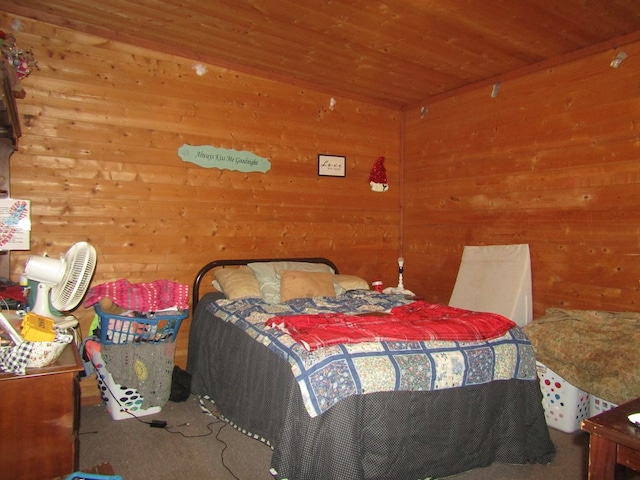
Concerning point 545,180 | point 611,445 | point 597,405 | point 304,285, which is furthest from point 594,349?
point 304,285

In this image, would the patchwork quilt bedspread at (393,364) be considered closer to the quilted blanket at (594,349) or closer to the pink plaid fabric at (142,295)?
the quilted blanket at (594,349)

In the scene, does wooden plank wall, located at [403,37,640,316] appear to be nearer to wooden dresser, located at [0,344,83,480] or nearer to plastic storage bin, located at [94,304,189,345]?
plastic storage bin, located at [94,304,189,345]

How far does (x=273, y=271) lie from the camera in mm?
3586

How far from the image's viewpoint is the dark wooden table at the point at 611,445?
4.52 ft

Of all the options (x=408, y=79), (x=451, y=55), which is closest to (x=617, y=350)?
(x=451, y=55)

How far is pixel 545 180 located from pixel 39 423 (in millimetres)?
3517

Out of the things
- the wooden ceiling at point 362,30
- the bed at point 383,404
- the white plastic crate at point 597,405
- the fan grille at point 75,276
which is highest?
the wooden ceiling at point 362,30

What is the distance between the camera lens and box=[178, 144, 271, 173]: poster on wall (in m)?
3.52

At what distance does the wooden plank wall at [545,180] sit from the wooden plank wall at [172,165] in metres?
0.61

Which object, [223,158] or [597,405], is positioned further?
[223,158]

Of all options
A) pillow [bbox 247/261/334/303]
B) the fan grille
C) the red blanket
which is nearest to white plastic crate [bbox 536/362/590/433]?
the red blanket

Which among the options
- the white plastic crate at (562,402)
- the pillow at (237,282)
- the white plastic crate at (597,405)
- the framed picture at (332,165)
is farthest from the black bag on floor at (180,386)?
the white plastic crate at (597,405)

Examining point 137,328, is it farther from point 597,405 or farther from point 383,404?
point 597,405

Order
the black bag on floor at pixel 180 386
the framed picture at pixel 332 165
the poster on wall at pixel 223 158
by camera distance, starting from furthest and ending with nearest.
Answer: the framed picture at pixel 332 165 < the poster on wall at pixel 223 158 < the black bag on floor at pixel 180 386
